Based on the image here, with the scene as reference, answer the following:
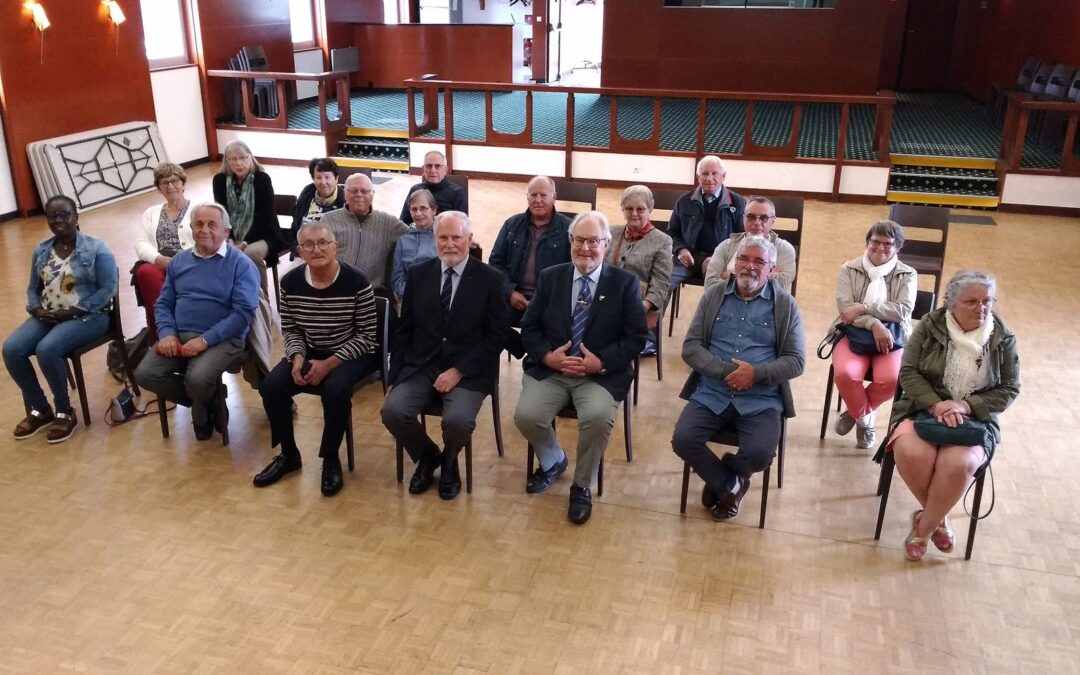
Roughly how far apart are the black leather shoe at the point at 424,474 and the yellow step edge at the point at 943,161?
769 centimetres

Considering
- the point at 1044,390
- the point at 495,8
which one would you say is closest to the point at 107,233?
the point at 1044,390

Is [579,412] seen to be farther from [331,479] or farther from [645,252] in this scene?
[645,252]

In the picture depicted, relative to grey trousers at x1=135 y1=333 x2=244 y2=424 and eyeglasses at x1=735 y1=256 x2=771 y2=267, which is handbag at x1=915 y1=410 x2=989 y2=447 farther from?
grey trousers at x1=135 y1=333 x2=244 y2=424

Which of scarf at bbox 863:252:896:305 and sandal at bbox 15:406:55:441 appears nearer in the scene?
scarf at bbox 863:252:896:305

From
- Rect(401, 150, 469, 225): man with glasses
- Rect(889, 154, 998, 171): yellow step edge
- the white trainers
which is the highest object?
Rect(401, 150, 469, 225): man with glasses

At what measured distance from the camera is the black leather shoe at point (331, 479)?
4.14 metres

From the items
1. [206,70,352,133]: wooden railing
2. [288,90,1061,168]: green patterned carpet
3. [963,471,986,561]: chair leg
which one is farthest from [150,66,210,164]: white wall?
[963,471,986,561]: chair leg

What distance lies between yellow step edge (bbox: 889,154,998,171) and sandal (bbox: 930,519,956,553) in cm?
717

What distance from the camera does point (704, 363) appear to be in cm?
388

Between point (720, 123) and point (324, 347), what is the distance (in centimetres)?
919

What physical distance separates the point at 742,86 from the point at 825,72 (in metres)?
1.27

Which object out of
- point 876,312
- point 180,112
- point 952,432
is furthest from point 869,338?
point 180,112

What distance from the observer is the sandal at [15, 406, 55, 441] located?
4.66 m

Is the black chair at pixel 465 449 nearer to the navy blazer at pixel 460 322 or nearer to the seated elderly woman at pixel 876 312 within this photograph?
the navy blazer at pixel 460 322
